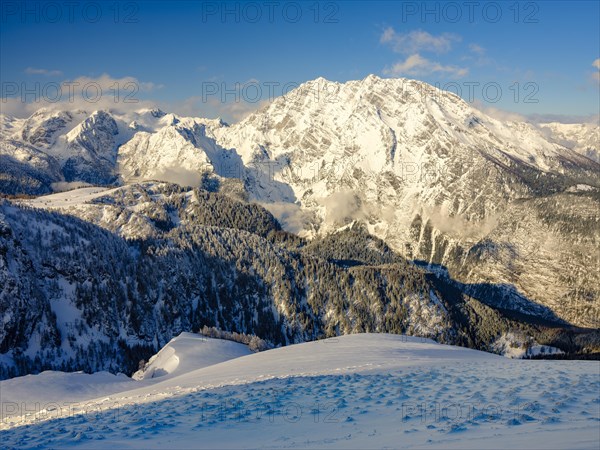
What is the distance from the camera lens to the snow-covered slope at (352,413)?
18578mm

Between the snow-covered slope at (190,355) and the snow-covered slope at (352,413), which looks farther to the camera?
the snow-covered slope at (190,355)

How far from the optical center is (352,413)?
22156 mm

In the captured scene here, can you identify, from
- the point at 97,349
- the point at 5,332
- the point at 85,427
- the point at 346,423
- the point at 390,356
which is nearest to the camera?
the point at 346,423

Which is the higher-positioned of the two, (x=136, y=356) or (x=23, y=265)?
(x=23, y=265)

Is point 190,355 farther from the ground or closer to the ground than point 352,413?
closer to the ground

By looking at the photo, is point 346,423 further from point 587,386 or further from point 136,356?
point 136,356

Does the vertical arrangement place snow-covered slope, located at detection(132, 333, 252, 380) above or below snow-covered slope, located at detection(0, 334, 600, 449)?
below

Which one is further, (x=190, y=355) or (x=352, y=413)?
(x=190, y=355)

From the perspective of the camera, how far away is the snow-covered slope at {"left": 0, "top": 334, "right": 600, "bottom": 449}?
1858cm

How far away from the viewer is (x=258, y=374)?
117 feet

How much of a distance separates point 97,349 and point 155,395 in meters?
178

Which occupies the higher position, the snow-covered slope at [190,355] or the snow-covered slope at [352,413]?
the snow-covered slope at [352,413]

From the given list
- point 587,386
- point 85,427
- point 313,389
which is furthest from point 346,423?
point 587,386

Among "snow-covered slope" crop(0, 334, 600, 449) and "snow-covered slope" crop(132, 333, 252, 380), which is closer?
"snow-covered slope" crop(0, 334, 600, 449)
